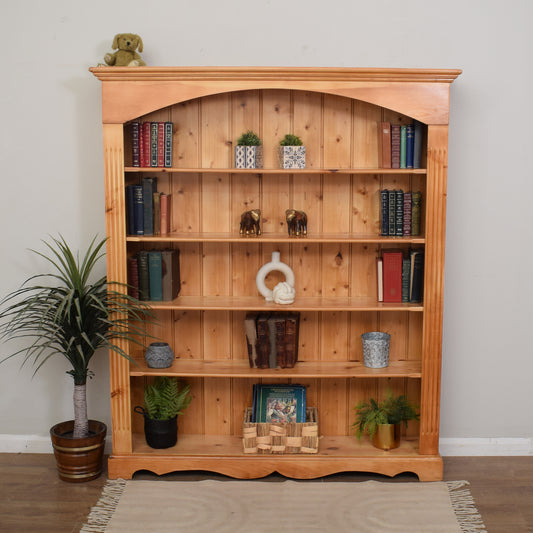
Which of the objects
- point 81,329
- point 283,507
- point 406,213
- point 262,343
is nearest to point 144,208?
point 81,329

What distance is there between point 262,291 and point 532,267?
1.39 metres

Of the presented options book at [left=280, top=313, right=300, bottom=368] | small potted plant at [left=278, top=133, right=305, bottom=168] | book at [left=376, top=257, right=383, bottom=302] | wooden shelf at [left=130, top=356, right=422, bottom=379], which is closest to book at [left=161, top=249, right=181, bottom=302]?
wooden shelf at [left=130, top=356, right=422, bottom=379]

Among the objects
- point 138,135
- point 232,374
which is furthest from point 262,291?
point 138,135

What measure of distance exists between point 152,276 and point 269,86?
41.9 inches

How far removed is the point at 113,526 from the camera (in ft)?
9.51

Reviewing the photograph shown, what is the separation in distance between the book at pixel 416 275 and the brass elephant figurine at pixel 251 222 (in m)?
0.76

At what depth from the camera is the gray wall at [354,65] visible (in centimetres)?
341

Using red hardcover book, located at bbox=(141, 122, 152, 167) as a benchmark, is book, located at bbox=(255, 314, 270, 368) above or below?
below

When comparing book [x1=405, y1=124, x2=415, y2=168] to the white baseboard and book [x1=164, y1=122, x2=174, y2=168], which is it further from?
the white baseboard

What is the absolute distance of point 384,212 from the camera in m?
3.35

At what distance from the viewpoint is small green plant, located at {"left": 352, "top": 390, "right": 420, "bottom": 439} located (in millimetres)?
3436

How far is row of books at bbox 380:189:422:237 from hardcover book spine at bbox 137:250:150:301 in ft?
3.81

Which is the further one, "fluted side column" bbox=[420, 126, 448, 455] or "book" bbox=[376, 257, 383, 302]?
"book" bbox=[376, 257, 383, 302]

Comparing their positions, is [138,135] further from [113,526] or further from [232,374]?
[113,526]
